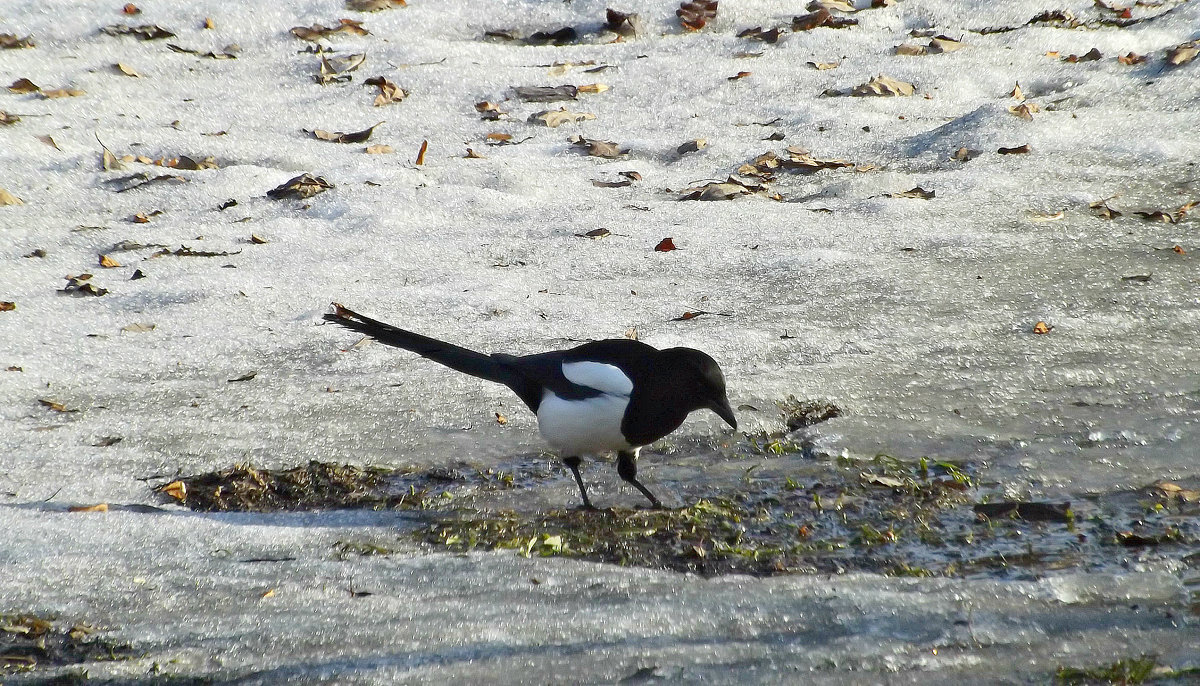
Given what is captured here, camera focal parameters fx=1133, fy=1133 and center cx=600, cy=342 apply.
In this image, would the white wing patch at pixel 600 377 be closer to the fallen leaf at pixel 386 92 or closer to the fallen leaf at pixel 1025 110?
the fallen leaf at pixel 386 92

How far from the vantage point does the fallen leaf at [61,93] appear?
6.43m

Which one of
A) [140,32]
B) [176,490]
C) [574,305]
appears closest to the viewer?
[176,490]

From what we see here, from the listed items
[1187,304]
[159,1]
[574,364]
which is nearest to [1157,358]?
[1187,304]

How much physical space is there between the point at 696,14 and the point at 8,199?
4187 mm

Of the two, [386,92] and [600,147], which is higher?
[386,92]

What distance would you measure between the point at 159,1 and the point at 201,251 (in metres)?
2.95

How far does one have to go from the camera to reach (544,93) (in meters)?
6.71

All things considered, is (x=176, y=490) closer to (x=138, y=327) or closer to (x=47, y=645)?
(x=47, y=645)

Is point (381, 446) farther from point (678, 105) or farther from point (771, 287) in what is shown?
point (678, 105)

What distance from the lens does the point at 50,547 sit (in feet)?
8.87

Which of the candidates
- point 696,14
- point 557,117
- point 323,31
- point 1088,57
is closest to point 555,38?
point 696,14

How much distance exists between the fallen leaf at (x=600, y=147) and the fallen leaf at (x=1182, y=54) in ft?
10.8

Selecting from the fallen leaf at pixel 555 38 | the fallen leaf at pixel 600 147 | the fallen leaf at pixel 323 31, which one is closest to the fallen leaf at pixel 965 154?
the fallen leaf at pixel 600 147

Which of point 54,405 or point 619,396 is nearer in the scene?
point 619,396
